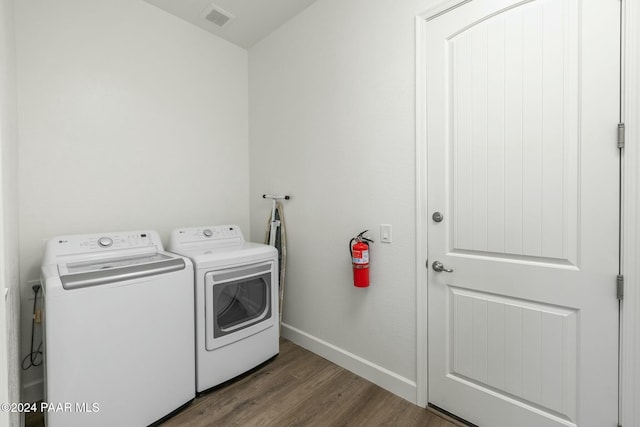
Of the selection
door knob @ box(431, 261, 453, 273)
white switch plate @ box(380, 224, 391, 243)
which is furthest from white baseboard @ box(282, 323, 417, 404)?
white switch plate @ box(380, 224, 391, 243)

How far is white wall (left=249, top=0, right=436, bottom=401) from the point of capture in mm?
1757

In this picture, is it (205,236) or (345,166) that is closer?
(345,166)

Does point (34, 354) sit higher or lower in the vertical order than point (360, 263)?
lower

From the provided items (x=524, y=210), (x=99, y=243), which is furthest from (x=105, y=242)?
(x=524, y=210)

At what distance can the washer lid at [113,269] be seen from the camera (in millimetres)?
1361

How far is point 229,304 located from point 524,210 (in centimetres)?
180

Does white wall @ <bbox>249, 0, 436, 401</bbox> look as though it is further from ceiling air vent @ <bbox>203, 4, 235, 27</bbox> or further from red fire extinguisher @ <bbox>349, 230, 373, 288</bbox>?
ceiling air vent @ <bbox>203, 4, 235, 27</bbox>

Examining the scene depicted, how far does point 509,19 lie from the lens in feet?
4.47

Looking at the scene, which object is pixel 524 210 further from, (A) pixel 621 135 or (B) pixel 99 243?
(B) pixel 99 243

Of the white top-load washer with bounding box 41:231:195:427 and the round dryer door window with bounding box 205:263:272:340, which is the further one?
the round dryer door window with bounding box 205:263:272:340

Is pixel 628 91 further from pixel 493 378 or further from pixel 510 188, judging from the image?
pixel 493 378

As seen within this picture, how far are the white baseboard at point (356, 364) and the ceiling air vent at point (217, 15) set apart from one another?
2.68m

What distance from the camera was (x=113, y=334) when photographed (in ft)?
4.63

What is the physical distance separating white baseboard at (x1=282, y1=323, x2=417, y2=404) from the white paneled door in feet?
0.51
